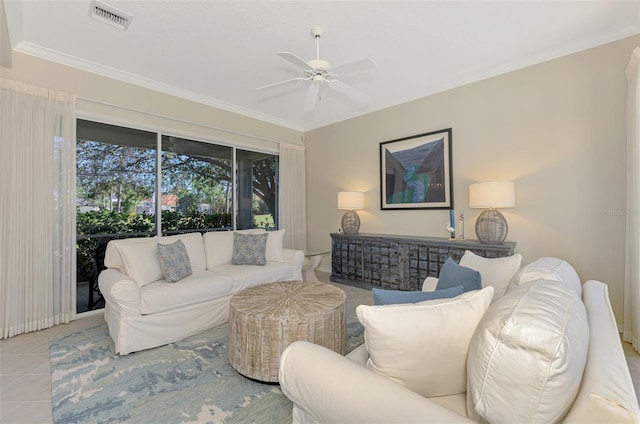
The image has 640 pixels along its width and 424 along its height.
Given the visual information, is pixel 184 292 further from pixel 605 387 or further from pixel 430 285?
pixel 605 387

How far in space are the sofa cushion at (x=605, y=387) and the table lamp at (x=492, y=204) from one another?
226 centimetres

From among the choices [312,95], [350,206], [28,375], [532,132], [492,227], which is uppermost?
[312,95]

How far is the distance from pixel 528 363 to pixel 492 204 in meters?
2.75

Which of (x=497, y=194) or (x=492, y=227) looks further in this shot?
(x=492, y=227)

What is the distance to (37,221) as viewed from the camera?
9.77 feet

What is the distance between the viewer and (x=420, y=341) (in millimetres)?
1018

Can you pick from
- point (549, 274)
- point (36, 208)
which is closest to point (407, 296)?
point (549, 274)

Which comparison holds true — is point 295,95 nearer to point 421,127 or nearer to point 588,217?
point 421,127

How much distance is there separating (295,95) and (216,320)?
308 cm

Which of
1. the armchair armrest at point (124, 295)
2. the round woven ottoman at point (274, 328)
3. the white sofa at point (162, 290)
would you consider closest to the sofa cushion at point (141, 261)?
the white sofa at point (162, 290)

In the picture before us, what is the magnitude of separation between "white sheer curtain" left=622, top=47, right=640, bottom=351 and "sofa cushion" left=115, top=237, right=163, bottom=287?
165 inches

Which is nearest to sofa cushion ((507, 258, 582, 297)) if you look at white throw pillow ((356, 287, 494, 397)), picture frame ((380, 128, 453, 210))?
white throw pillow ((356, 287, 494, 397))

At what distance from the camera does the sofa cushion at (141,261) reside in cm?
278

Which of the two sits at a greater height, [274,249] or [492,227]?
[492,227]
